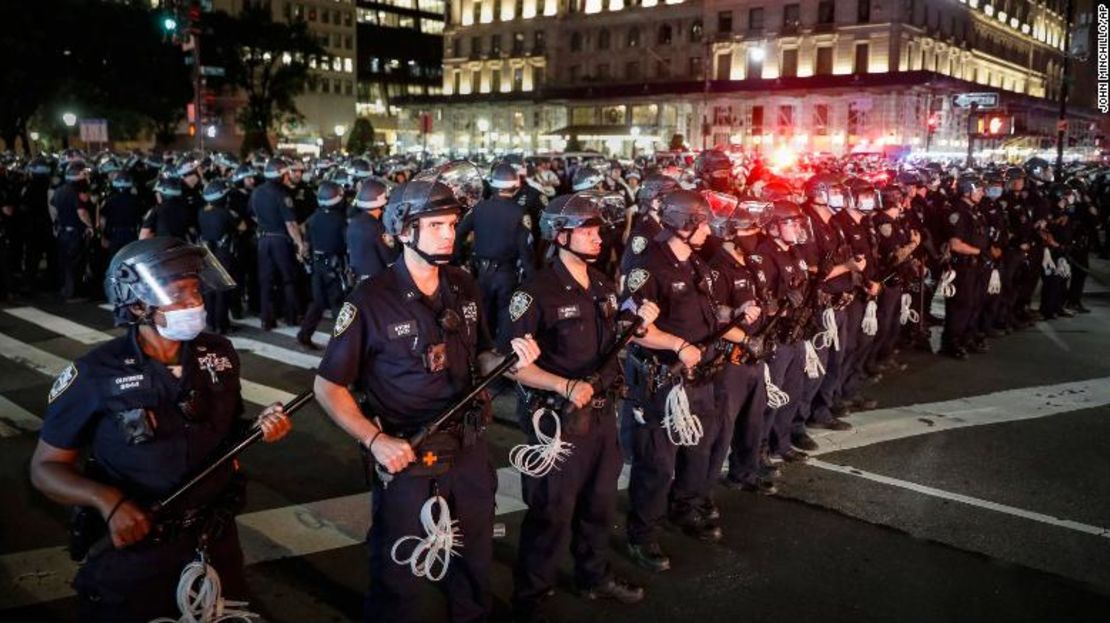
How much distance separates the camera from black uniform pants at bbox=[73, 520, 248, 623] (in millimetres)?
3266

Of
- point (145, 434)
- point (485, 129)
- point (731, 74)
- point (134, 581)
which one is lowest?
point (134, 581)

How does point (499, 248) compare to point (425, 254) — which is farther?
point (499, 248)

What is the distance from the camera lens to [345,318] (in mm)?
3896

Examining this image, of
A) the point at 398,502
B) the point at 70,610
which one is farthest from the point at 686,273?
the point at 70,610

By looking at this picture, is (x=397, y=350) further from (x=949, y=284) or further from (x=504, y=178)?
(x=949, y=284)

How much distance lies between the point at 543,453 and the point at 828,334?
Result: 13.4 feet

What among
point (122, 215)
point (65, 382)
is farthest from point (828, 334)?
point (122, 215)

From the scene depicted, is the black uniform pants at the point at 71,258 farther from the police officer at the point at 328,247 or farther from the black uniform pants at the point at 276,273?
the police officer at the point at 328,247

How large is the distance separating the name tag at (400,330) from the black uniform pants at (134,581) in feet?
3.70

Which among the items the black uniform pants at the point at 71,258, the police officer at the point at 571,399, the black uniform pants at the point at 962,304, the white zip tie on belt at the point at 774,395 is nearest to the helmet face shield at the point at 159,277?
the police officer at the point at 571,399

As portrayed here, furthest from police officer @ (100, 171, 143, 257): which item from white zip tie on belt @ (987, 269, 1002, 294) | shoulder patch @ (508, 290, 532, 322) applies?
white zip tie on belt @ (987, 269, 1002, 294)

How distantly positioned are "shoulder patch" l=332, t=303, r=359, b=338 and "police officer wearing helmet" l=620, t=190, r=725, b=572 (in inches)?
73.9

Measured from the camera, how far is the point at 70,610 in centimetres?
470

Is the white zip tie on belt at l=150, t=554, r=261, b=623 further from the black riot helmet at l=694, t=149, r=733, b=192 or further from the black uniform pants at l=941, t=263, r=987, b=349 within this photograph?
the black uniform pants at l=941, t=263, r=987, b=349
